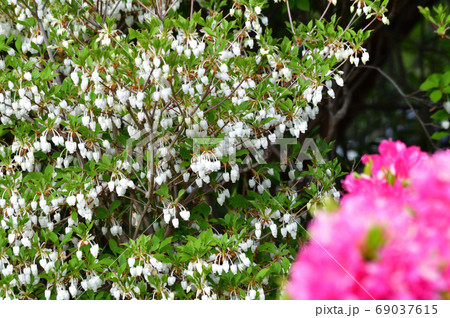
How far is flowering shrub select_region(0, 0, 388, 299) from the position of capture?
252 cm

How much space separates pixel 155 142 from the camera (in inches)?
112

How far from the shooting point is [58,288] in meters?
2.66

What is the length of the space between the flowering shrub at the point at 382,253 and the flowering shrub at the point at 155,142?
5.93ft

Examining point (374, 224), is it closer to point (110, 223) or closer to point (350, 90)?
point (110, 223)

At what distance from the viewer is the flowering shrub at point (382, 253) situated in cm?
62

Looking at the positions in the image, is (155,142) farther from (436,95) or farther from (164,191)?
(436,95)

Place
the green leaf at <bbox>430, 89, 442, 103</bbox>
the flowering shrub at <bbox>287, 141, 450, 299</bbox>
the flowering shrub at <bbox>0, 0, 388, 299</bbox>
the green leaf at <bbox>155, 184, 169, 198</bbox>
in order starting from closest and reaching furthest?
1. the flowering shrub at <bbox>287, 141, 450, 299</bbox>
2. the green leaf at <bbox>430, 89, 442, 103</bbox>
3. the flowering shrub at <bbox>0, 0, 388, 299</bbox>
4. the green leaf at <bbox>155, 184, 169, 198</bbox>

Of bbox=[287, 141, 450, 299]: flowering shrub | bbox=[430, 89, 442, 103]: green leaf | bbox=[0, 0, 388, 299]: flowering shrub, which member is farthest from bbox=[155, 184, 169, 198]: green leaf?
bbox=[287, 141, 450, 299]: flowering shrub

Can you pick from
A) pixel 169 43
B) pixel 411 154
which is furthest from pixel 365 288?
pixel 169 43

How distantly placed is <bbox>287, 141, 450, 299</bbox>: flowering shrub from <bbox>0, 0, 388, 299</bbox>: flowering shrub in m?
1.81

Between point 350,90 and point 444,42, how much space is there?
0.88m

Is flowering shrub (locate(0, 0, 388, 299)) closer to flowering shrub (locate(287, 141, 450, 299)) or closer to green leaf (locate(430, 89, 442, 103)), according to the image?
green leaf (locate(430, 89, 442, 103))

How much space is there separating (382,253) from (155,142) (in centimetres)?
231

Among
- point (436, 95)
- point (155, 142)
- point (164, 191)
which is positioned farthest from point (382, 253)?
point (155, 142)
